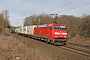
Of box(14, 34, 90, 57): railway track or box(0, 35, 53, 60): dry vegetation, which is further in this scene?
box(14, 34, 90, 57): railway track

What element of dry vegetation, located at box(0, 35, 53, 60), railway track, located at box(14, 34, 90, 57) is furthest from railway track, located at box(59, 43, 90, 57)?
dry vegetation, located at box(0, 35, 53, 60)

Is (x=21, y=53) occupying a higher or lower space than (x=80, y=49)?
higher

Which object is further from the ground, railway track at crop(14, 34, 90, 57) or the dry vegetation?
the dry vegetation

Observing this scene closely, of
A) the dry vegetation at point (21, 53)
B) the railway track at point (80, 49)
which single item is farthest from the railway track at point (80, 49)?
the dry vegetation at point (21, 53)

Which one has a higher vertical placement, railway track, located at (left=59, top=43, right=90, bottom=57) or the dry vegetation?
the dry vegetation

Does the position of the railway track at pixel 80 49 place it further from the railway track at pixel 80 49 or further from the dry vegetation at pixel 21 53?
the dry vegetation at pixel 21 53

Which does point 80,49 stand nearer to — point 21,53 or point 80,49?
point 80,49

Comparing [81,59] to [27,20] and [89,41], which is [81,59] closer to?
[89,41]

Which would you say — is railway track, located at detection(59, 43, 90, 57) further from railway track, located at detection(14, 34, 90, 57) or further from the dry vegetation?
the dry vegetation

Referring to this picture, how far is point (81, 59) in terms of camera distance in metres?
11.6

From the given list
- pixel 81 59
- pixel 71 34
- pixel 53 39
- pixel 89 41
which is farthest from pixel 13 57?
pixel 71 34

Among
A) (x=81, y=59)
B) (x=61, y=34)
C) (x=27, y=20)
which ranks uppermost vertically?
(x=27, y=20)

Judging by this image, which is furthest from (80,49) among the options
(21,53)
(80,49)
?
(21,53)

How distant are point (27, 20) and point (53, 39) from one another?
69.8 m
